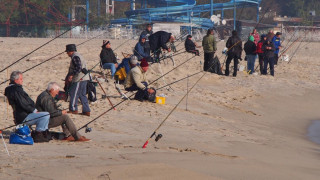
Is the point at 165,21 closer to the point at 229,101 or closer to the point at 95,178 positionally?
the point at 229,101

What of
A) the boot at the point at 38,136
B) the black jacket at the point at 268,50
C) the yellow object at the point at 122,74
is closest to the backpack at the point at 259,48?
the black jacket at the point at 268,50

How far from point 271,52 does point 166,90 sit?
4.71 metres

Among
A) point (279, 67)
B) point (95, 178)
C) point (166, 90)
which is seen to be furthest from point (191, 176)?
point (279, 67)

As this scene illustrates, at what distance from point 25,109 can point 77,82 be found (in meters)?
2.42

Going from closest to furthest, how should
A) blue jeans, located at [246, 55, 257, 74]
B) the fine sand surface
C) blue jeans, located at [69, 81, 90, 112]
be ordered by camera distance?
the fine sand surface < blue jeans, located at [69, 81, 90, 112] < blue jeans, located at [246, 55, 257, 74]

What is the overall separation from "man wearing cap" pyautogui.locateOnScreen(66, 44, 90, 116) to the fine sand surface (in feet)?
0.86

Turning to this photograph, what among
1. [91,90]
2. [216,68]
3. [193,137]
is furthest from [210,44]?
[193,137]

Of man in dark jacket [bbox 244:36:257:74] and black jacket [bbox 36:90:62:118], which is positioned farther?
man in dark jacket [bbox 244:36:257:74]

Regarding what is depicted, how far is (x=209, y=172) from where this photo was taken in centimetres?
625

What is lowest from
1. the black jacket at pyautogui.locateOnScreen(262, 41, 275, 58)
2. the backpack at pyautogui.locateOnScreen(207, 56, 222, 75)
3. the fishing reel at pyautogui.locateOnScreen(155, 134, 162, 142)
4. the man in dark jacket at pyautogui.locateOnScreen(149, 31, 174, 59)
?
the backpack at pyautogui.locateOnScreen(207, 56, 222, 75)

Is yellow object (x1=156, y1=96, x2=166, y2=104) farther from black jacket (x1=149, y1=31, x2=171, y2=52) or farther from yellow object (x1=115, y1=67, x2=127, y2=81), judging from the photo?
black jacket (x1=149, y1=31, x2=171, y2=52)

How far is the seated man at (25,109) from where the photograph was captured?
7.72 m

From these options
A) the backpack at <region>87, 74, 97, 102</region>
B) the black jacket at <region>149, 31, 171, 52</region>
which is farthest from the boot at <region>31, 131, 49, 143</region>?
the black jacket at <region>149, 31, 171, 52</region>

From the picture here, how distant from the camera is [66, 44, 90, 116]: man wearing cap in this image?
1003 cm
